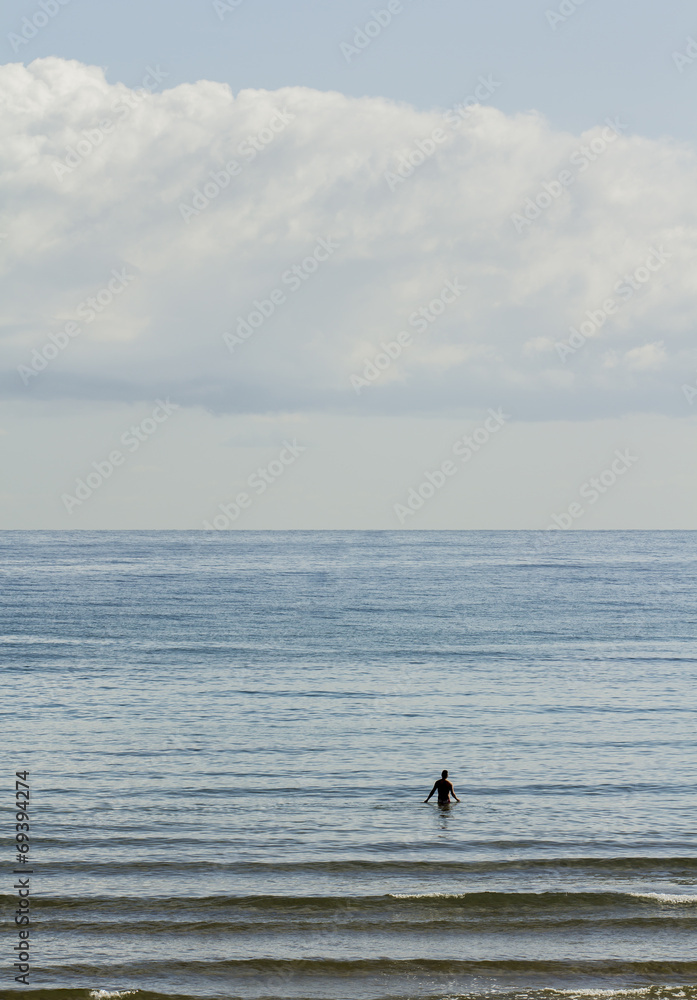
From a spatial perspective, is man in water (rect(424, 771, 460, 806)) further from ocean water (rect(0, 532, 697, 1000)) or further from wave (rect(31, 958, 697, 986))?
wave (rect(31, 958, 697, 986))

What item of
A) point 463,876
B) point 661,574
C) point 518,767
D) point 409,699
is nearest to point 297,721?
point 409,699

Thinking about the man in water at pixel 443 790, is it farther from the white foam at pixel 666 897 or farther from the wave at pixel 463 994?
the wave at pixel 463 994

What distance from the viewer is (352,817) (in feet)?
90.1

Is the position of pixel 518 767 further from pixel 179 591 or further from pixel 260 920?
pixel 179 591

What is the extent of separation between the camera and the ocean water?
18.4 meters

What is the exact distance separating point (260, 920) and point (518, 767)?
1493cm

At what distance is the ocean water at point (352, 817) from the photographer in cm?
1842

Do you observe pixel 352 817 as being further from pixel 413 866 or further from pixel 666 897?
pixel 666 897

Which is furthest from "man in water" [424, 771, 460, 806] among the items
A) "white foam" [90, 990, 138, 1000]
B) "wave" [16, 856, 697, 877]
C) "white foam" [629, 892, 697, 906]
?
"white foam" [90, 990, 138, 1000]

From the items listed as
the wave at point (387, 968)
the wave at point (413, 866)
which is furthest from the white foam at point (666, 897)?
the wave at point (387, 968)

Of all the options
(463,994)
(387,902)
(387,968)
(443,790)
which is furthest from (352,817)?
(463,994)

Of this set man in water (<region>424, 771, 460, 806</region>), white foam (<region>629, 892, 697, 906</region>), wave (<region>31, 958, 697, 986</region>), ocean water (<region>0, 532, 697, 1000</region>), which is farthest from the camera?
man in water (<region>424, 771, 460, 806</region>)

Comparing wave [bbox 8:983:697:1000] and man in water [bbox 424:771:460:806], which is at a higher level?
man in water [bbox 424:771:460:806]

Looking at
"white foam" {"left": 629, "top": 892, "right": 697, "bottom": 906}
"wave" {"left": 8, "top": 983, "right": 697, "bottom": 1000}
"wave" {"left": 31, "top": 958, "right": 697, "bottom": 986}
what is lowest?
"wave" {"left": 8, "top": 983, "right": 697, "bottom": 1000}
